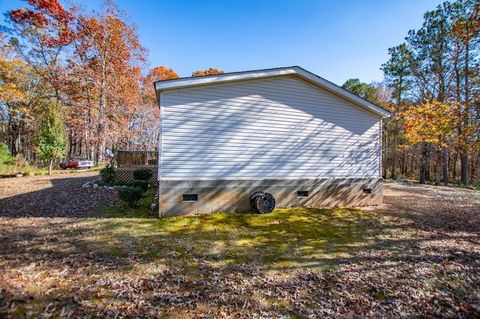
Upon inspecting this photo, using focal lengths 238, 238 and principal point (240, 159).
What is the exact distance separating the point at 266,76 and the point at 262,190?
410 cm

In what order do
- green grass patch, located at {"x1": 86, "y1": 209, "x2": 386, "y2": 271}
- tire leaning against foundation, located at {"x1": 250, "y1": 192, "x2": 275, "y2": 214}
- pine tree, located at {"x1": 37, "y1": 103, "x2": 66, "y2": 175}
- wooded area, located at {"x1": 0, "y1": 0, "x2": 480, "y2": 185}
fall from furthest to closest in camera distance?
wooded area, located at {"x1": 0, "y1": 0, "x2": 480, "y2": 185}, pine tree, located at {"x1": 37, "y1": 103, "x2": 66, "y2": 175}, tire leaning against foundation, located at {"x1": 250, "y1": 192, "x2": 275, "y2": 214}, green grass patch, located at {"x1": 86, "y1": 209, "x2": 386, "y2": 271}

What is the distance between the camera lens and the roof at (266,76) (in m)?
7.48

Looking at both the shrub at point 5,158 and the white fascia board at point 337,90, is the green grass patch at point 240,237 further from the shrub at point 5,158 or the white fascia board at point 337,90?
the shrub at point 5,158

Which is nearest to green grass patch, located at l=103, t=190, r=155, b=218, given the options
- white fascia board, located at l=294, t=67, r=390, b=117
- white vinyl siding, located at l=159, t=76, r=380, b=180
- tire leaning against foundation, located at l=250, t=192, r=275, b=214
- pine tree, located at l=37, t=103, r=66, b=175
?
white vinyl siding, located at l=159, t=76, r=380, b=180

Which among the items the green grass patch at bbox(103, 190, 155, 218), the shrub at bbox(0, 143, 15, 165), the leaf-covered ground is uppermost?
the shrub at bbox(0, 143, 15, 165)

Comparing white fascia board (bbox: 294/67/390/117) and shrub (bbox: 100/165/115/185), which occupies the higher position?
white fascia board (bbox: 294/67/390/117)

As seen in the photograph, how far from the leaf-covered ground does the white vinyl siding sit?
6.07 ft

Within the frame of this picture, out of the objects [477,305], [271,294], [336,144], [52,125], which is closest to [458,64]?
[336,144]

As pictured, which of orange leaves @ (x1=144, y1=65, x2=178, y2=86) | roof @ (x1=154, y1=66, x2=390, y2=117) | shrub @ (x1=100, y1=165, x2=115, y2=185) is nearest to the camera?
roof @ (x1=154, y1=66, x2=390, y2=117)

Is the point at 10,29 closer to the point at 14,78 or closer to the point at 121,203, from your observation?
the point at 14,78

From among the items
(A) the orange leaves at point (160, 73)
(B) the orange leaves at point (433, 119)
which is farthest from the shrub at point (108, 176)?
(A) the orange leaves at point (160, 73)

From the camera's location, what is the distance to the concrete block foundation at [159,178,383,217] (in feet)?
25.1

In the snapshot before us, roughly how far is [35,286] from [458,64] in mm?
27018

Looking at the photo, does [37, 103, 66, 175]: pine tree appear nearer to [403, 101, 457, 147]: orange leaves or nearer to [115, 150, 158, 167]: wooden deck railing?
[115, 150, 158, 167]: wooden deck railing
